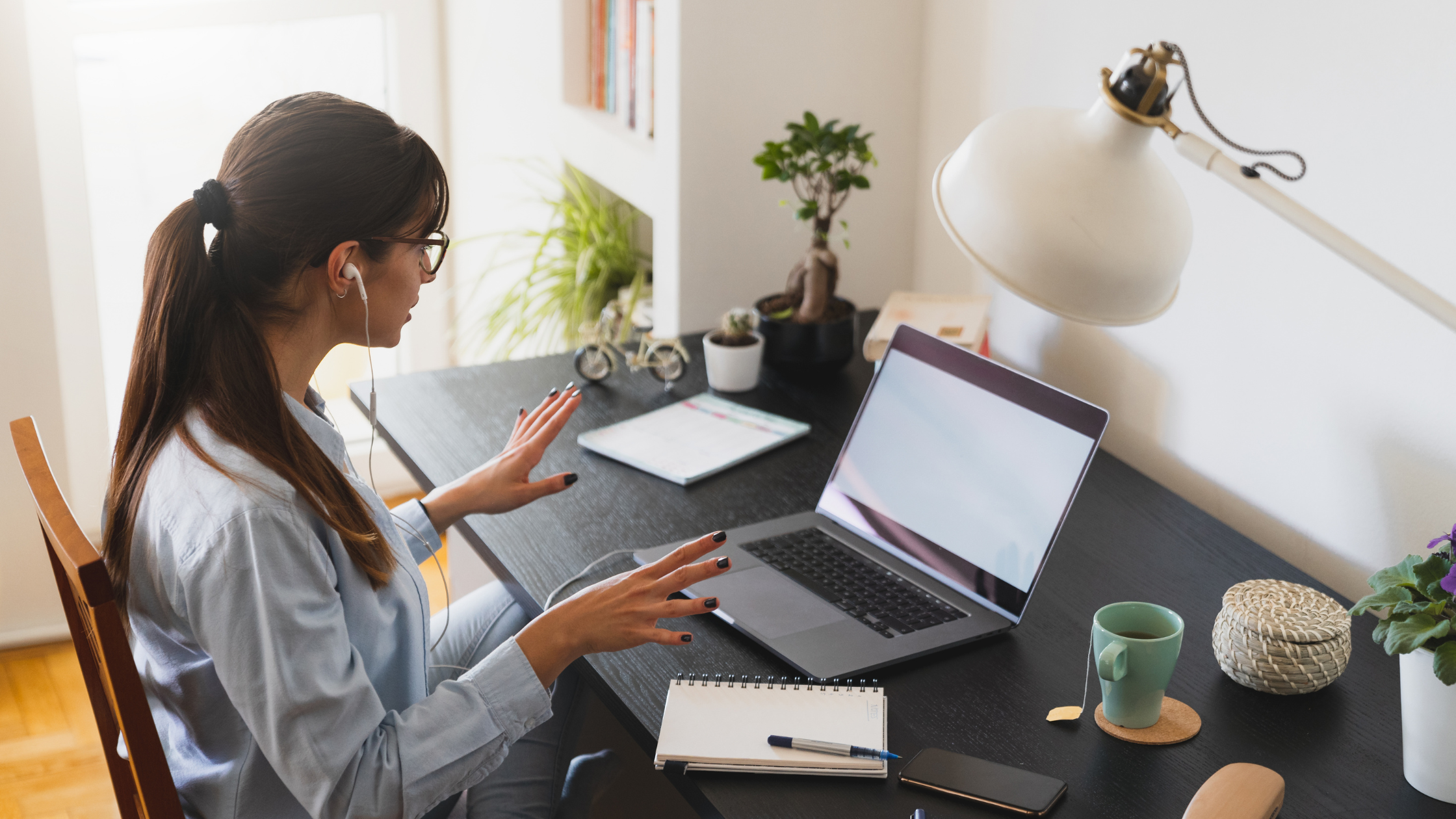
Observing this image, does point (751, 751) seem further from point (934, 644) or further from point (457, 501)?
point (457, 501)

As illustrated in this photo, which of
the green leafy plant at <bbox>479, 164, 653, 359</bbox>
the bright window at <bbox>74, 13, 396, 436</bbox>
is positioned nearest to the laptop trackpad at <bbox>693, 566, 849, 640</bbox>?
the green leafy plant at <bbox>479, 164, 653, 359</bbox>

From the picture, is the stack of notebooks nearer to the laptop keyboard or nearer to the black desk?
the black desk

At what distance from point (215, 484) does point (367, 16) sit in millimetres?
2055

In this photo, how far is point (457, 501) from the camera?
1386 millimetres

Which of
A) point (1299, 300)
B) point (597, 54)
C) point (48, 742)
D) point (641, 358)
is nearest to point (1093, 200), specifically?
point (1299, 300)

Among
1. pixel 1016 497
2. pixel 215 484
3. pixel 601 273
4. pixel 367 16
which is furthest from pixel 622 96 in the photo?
pixel 215 484

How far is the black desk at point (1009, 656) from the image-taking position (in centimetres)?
99

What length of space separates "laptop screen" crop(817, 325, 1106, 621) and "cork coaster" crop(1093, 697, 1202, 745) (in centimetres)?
17

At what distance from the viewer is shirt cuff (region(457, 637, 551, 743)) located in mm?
1061

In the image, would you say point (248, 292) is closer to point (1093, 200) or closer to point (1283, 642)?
point (1093, 200)

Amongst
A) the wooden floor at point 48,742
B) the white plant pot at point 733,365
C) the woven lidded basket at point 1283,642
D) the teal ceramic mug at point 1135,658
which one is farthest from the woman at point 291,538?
the wooden floor at point 48,742

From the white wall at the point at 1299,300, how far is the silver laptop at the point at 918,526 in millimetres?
284

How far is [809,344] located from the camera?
1802 millimetres

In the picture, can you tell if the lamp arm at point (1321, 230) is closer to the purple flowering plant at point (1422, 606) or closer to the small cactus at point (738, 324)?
the purple flowering plant at point (1422, 606)
